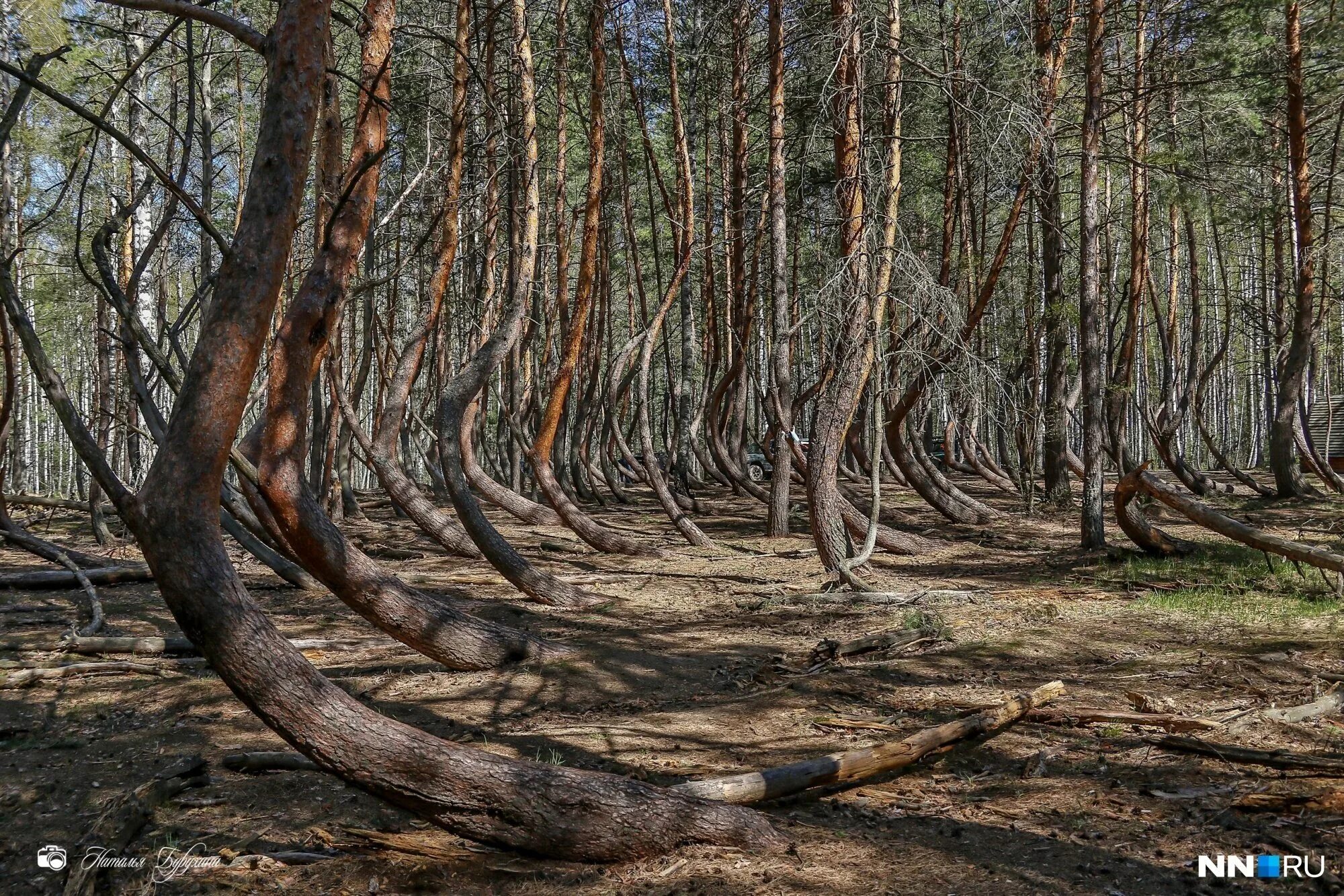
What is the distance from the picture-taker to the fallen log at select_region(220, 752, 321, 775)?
176 inches

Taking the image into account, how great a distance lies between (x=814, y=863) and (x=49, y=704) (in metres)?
5.00

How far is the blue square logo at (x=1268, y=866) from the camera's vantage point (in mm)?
3205

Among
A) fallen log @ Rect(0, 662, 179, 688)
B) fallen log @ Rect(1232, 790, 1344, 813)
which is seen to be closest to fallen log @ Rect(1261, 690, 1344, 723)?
fallen log @ Rect(1232, 790, 1344, 813)

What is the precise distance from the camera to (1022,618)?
756 centimetres

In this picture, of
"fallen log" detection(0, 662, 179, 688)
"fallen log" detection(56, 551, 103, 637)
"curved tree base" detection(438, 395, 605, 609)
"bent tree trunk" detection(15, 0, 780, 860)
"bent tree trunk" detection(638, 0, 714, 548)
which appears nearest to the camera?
"bent tree trunk" detection(15, 0, 780, 860)

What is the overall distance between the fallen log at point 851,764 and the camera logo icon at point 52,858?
2.41m

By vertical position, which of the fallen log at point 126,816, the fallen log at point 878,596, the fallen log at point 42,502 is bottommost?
the fallen log at point 126,816

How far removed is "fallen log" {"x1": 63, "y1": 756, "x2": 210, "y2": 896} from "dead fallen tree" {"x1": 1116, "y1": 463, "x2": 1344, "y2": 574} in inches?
317

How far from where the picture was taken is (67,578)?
923cm

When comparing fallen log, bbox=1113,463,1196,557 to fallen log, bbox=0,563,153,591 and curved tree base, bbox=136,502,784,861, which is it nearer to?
curved tree base, bbox=136,502,784,861

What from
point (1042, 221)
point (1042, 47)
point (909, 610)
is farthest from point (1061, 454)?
point (909, 610)

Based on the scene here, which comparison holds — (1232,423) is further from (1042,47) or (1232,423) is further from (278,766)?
(278,766)
